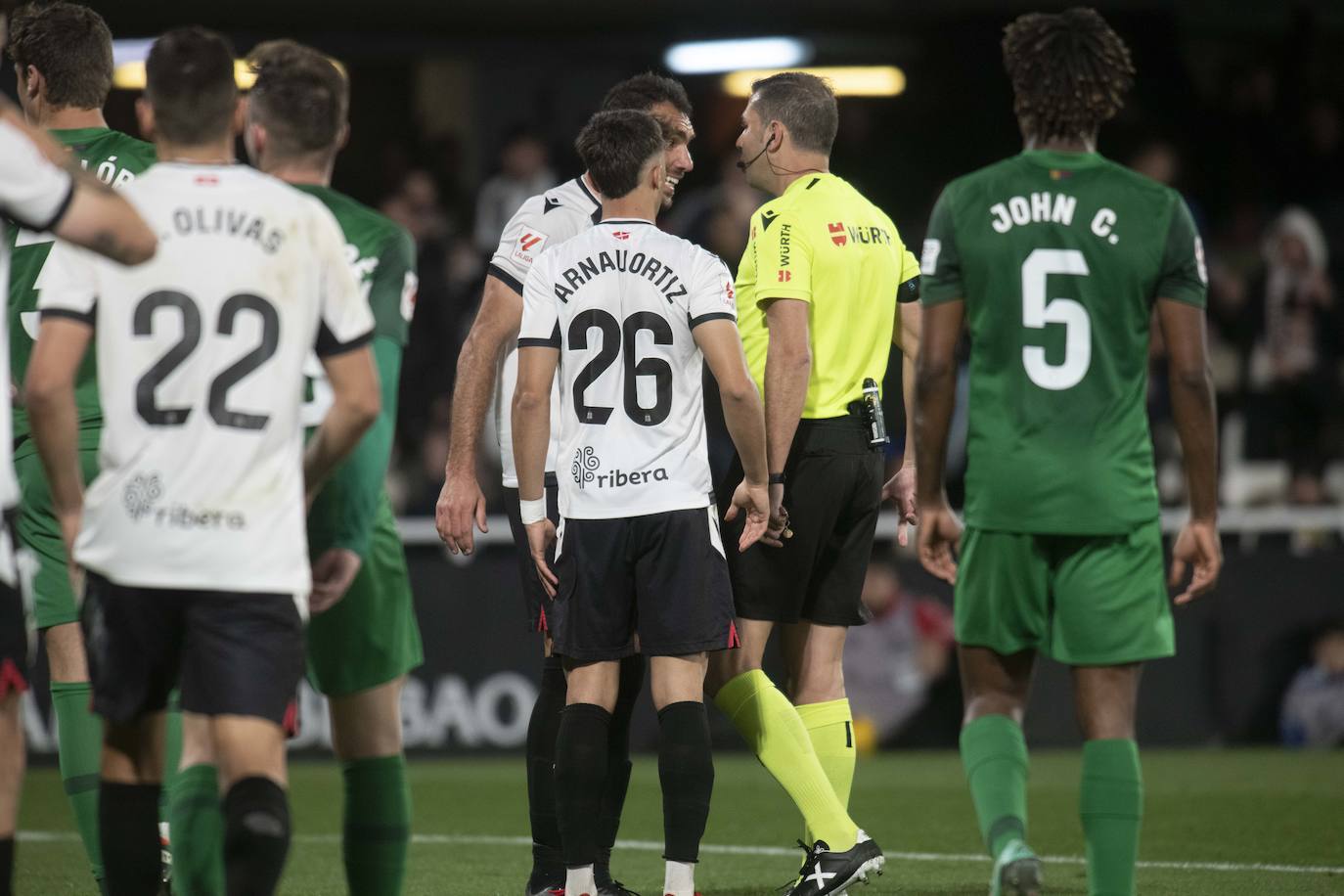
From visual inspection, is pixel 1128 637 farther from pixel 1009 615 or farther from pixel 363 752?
pixel 363 752

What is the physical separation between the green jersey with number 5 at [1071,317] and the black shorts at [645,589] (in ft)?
3.22

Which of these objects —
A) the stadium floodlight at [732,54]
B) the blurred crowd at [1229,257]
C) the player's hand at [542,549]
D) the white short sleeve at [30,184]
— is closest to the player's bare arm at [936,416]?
the player's hand at [542,549]

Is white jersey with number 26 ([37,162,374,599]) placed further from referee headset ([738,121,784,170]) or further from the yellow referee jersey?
referee headset ([738,121,784,170])

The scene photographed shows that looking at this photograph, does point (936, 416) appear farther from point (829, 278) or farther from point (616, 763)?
point (616, 763)

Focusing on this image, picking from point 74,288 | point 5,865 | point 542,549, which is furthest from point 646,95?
point 5,865

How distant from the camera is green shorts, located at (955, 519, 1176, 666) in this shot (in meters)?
4.52

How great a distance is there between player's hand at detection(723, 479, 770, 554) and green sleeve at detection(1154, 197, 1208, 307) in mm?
1369

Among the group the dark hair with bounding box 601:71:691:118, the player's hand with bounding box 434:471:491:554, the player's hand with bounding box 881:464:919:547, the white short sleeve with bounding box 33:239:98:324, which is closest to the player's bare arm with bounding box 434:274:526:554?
the player's hand with bounding box 434:471:491:554

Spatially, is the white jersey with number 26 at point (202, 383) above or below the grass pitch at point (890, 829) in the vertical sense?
above

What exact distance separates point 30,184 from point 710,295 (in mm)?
2045

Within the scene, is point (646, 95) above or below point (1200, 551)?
above

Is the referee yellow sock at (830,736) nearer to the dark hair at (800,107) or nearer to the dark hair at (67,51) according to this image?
the dark hair at (800,107)

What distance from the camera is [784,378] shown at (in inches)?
224

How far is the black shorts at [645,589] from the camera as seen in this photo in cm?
525
